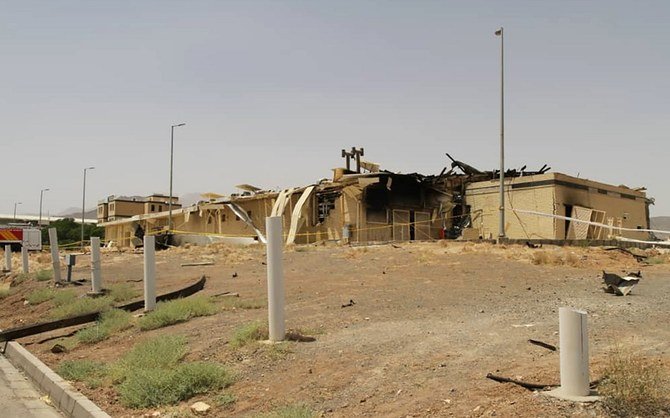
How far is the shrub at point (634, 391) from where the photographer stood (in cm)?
437

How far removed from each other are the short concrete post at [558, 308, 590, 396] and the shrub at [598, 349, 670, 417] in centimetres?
19

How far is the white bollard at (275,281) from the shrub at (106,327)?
4422 millimetres

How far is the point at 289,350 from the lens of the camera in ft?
26.1

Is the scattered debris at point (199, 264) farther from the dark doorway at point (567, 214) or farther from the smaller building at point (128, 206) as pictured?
the smaller building at point (128, 206)

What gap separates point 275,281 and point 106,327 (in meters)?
4.91

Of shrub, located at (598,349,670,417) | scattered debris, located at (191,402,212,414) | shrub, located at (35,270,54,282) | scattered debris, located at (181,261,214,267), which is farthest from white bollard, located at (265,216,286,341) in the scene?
shrub, located at (35,270,54,282)

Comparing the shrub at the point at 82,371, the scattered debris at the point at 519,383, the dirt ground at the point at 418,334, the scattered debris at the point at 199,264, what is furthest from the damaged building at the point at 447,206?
the scattered debris at the point at 519,383

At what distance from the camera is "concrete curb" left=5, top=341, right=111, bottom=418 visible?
21.7 feet

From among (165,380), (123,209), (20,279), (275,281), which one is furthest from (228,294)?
(123,209)

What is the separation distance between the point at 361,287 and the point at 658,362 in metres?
9.00

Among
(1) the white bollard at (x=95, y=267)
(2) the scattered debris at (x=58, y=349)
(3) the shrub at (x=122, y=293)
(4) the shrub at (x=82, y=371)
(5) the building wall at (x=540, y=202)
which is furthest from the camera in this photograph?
(5) the building wall at (x=540, y=202)

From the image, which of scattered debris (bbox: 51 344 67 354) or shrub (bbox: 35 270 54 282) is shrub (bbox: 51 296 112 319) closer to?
scattered debris (bbox: 51 344 67 354)

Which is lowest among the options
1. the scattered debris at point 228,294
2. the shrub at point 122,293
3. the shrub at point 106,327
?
the shrub at point 106,327

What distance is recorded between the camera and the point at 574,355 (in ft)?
15.7
